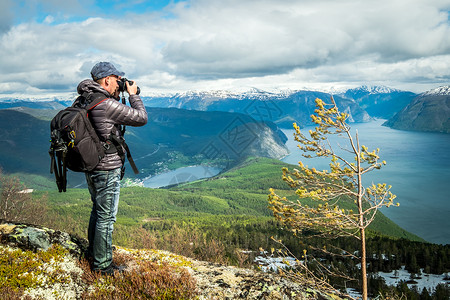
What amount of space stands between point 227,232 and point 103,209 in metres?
74.8

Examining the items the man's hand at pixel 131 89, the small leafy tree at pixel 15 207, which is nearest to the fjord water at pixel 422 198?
the small leafy tree at pixel 15 207

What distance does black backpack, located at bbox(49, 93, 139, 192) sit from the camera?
4676mm

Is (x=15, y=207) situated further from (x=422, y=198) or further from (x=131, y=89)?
(x=422, y=198)

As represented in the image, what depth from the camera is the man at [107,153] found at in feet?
16.6

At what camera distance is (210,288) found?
536cm

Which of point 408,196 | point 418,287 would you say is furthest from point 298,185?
point 408,196

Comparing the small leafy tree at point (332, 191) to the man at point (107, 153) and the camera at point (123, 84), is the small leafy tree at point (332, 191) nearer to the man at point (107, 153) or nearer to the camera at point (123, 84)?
the man at point (107, 153)

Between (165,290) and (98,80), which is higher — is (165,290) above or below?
below

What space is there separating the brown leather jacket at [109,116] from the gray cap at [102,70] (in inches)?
7.4

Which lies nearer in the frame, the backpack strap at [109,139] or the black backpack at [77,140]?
the black backpack at [77,140]

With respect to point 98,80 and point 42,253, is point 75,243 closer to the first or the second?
point 42,253

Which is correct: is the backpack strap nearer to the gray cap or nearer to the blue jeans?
the blue jeans

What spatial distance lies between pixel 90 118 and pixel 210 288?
3.78m

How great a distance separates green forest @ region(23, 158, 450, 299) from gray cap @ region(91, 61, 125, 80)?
488 cm
